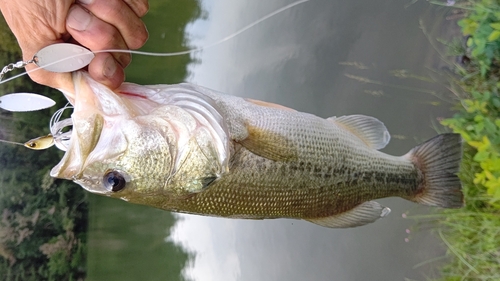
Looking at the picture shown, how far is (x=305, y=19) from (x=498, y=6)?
5.06 ft

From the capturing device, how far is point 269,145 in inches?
62.1

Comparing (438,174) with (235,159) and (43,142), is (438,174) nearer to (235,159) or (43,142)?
(235,159)

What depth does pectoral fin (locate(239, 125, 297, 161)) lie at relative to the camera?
1543 mm

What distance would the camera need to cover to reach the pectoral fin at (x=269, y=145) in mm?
1543

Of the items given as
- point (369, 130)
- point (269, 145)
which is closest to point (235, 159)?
point (269, 145)

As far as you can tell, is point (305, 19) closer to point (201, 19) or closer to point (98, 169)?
point (201, 19)

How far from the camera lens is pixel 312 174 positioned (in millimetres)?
1647

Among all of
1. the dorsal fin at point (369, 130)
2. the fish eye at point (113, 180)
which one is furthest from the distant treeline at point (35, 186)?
the fish eye at point (113, 180)

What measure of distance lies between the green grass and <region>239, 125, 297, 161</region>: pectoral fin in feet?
4.15

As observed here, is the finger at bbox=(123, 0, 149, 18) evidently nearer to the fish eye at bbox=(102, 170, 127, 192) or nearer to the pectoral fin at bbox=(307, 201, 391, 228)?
the fish eye at bbox=(102, 170, 127, 192)

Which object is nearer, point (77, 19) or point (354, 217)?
point (77, 19)

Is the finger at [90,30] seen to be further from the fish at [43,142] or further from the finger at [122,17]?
the fish at [43,142]

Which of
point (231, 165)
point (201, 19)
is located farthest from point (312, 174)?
point (201, 19)

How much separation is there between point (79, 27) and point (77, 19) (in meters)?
0.02
